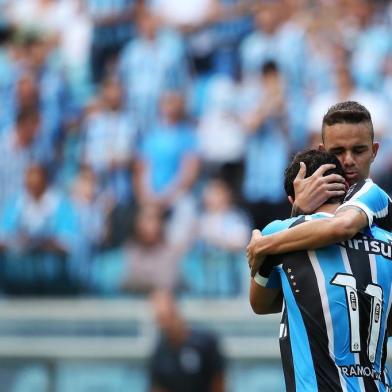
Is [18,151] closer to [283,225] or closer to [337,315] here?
[283,225]

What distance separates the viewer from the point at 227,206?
11.3m

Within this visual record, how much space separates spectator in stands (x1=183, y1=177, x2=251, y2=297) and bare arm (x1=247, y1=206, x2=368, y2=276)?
7476 millimetres

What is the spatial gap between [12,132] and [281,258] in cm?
924

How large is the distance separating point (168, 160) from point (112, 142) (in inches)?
33.8

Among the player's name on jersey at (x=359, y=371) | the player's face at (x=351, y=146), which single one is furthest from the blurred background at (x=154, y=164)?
the player's name on jersey at (x=359, y=371)

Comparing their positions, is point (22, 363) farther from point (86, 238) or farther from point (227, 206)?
point (227, 206)

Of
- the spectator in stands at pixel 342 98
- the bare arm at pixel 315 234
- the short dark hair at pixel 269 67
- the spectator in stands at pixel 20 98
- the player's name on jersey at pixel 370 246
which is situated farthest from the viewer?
the spectator in stands at pixel 20 98

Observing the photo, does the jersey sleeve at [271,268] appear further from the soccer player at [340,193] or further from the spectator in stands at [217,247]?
the spectator in stands at [217,247]

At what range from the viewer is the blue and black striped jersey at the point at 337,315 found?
3.57 metres

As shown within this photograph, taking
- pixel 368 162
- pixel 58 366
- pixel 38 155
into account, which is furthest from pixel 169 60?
pixel 368 162

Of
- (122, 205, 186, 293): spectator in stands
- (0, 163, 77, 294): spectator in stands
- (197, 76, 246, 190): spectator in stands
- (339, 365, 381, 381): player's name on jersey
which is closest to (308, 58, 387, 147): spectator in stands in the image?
(197, 76, 246, 190): spectator in stands

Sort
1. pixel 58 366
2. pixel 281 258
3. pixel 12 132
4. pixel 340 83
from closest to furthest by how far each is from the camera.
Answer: pixel 281 258 → pixel 340 83 → pixel 58 366 → pixel 12 132

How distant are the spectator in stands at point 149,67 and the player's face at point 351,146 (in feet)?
26.3

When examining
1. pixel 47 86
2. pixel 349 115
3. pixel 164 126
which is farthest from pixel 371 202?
pixel 47 86
